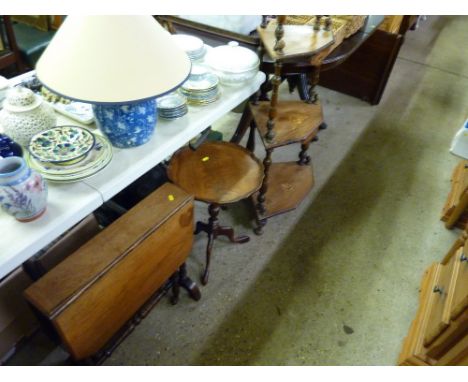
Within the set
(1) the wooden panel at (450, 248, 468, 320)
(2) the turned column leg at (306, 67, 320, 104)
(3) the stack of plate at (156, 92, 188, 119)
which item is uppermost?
(3) the stack of plate at (156, 92, 188, 119)

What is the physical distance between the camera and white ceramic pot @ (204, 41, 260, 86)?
1420 millimetres

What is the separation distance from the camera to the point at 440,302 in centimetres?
130

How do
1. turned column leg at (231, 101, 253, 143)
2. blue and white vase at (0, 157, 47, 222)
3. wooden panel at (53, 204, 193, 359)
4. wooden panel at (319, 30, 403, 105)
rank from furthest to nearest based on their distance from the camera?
1. wooden panel at (319, 30, 403, 105)
2. turned column leg at (231, 101, 253, 143)
3. wooden panel at (53, 204, 193, 359)
4. blue and white vase at (0, 157, 47, 222)

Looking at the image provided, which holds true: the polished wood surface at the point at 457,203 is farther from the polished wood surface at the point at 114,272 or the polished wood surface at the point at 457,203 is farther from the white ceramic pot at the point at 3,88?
the white ceramic pot at the point at 3,88

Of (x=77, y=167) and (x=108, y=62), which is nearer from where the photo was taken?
(x=108, y=62)

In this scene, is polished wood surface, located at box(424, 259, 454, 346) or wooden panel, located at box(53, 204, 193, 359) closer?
wooden panel, located at box(53, 204, 193, 359)

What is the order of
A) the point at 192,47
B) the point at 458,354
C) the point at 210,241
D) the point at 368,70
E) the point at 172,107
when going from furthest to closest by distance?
the point at 368,70 < the point at 210,241 < the point at 192,47 < the point at 172,107 < the point at 458,354

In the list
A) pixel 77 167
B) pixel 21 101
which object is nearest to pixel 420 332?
pixel 77 167

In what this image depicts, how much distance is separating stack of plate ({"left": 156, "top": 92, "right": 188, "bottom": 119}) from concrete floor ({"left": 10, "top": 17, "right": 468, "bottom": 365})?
746 mm

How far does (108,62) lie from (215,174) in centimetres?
69

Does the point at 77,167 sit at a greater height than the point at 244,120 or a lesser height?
greater

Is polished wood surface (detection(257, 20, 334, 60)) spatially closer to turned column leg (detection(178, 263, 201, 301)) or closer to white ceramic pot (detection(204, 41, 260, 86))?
white ceramic pot (detection(204, 41, 260, 86))

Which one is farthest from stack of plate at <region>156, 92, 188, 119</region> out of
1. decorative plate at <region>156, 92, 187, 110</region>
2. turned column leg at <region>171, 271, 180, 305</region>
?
turned column leg at <region>171, 271, 180, 305</region>

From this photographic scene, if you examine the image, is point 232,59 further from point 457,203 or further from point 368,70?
point 368,70
